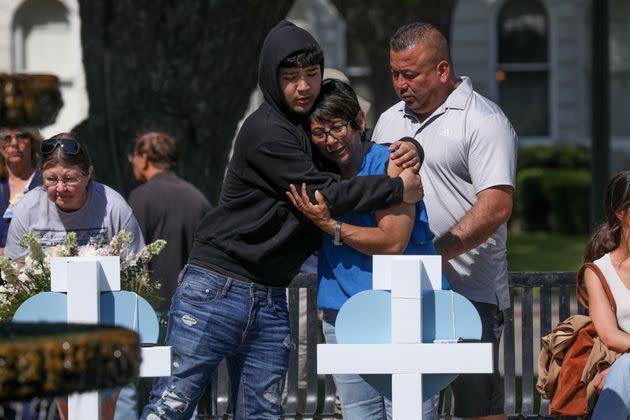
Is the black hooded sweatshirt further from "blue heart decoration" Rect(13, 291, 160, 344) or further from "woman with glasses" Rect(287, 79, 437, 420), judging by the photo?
"blue heart decoration" Rect(13, 291, 160, 344)

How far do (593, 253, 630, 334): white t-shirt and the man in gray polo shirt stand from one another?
454 millimetres

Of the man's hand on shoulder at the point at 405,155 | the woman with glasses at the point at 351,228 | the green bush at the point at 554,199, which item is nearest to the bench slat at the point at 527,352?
the woman with glasses at the point at 351,228

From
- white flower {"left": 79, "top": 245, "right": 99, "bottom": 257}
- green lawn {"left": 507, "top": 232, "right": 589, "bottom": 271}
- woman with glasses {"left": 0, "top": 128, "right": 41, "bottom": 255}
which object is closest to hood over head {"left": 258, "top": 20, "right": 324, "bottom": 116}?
white flower {"left": 79, "top": 245, "right": 99, "bottom": 257}

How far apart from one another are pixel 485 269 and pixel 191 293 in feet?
4.10

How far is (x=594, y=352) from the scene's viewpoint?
206 inches

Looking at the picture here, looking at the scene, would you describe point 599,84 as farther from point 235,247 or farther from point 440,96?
point 235,247

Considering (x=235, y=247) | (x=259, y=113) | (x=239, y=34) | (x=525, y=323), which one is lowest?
(x=525, y=323)

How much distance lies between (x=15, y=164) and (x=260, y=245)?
321cm

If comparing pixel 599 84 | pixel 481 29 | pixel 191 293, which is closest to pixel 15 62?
pixel 481 29

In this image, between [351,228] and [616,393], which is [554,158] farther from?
[351,228]

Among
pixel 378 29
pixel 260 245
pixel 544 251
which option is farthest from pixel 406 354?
pixel 544 251

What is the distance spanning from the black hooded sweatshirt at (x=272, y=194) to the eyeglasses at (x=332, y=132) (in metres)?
0.04

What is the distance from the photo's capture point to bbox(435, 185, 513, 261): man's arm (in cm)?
491

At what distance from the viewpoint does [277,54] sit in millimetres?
4332
